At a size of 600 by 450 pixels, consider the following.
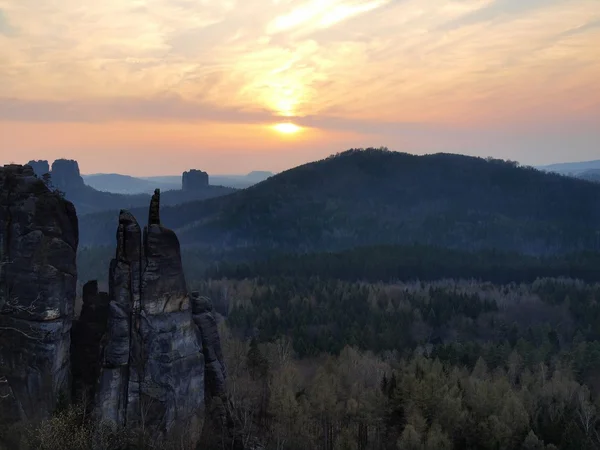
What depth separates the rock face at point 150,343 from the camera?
156 ft

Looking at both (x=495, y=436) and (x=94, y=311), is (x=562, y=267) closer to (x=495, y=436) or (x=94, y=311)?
(x=495, y=436)

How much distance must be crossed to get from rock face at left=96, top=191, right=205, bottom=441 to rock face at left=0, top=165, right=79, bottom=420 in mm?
3966

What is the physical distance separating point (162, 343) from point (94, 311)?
8665 mm

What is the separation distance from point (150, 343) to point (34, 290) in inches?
439

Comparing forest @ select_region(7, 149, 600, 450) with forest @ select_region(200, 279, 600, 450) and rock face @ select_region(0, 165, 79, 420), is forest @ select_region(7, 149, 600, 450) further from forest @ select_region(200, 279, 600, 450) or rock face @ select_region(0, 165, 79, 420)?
rock face @ select_region(0, 165, 79, 420)

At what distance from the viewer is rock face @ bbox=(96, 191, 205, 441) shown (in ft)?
156

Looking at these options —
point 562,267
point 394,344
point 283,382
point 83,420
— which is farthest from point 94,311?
point 562,267

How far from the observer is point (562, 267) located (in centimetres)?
18975

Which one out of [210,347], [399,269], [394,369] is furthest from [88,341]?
[399,269]

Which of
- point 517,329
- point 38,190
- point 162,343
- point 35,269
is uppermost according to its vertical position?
point 38,190

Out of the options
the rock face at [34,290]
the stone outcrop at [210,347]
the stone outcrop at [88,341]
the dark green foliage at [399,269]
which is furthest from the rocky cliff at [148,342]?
the dark green foliage at [399,269]

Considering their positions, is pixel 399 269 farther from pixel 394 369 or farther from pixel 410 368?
pixel 410 368

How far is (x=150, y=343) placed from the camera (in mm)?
48500

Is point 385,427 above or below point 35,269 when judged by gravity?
below
